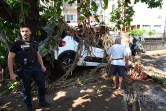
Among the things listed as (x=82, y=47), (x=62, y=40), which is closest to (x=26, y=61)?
(x=62, y=40)

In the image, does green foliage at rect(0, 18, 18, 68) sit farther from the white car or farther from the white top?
the white top

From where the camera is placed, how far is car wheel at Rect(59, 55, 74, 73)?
21.7 feet

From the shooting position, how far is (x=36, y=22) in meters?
5.54

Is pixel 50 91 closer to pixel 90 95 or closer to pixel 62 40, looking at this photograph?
pixel 90 95

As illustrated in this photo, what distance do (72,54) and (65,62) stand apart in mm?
406

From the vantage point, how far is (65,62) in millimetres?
6707

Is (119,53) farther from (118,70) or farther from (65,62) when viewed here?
(65,62)

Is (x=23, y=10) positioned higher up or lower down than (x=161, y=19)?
lower down

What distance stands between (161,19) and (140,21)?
2854mm

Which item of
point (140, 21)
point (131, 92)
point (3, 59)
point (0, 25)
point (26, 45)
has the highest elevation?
point (140, 21)

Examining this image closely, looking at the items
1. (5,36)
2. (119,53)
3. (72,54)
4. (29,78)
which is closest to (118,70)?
(119,53)

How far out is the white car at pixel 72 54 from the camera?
21.6 feet

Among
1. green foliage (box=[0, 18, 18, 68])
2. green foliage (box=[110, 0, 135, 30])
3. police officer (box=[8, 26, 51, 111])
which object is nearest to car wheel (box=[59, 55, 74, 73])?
green foliage (box=[0, 18, 18, 68])

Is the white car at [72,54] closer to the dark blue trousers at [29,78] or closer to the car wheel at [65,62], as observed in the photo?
the car wheel at [65,62]
